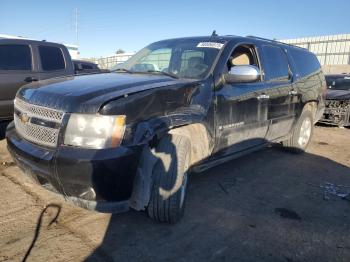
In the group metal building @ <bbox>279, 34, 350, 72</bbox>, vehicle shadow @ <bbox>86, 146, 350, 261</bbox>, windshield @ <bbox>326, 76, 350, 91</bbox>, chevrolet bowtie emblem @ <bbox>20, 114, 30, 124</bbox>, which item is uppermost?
metal building @ <bbox>279, 34, 350, 72</bbox>

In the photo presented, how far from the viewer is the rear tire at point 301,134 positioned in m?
6.20

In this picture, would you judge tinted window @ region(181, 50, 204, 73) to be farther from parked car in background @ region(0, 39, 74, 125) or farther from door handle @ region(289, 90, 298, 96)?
parked car in background @ region(0, 39, 74, 125)

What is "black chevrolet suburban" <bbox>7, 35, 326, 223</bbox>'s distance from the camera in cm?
278

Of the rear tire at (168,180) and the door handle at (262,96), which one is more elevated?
the door handle at (262,96)

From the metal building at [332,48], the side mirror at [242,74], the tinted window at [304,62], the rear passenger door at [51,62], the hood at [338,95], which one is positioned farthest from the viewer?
the metal building at [332,48]

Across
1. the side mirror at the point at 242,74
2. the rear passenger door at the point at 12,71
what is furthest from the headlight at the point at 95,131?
the rear passenger door at the point at 12,71

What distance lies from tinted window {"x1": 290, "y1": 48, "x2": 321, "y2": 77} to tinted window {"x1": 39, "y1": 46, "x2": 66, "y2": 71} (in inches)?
177

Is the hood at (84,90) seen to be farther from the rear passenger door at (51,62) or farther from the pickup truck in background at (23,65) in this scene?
the rear passenger door at (51,62)

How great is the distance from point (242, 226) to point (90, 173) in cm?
166

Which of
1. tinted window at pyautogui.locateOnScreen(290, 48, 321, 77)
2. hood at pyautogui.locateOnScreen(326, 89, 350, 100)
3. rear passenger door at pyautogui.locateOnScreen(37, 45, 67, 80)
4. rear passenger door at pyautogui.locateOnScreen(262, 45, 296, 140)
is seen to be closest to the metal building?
hood at pyautogui.locateOnScreen(326, 89, 350, 100)

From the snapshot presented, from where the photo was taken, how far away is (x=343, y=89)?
1057 cm

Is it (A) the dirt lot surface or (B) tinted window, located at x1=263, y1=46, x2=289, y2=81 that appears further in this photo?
(B) tinted window, located at x1=263, y1=46, x2=289, y2=81

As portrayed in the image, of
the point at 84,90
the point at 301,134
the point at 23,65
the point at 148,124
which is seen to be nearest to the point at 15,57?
the point at 23,65

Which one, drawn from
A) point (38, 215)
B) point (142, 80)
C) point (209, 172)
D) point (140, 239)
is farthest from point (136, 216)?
point (209, 172)
